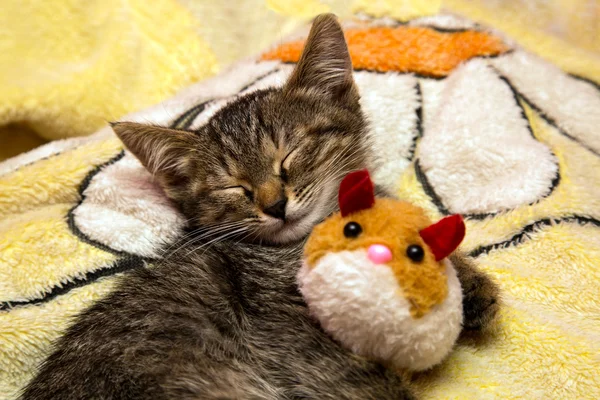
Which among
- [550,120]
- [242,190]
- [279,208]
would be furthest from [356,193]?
[550,120]

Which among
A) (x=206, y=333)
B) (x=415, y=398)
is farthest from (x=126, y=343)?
(x=415, y=398)

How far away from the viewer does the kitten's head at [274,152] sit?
122 centimetres

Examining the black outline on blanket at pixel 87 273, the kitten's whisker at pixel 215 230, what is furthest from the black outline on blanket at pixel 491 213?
the black outline on blanket at pixel 87 273

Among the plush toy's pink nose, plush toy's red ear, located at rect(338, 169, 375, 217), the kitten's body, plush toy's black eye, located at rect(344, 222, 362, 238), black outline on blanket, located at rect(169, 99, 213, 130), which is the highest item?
plush toy's red ear, located at rect(338, 169, 375, 217)

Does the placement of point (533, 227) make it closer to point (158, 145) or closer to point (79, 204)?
point (158, 145)

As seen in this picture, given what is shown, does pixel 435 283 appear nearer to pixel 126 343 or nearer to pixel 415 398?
pixel 415 398

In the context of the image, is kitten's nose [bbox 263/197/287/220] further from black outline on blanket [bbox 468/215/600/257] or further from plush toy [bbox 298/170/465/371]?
black outline on blanket [bbox 468/215/600/257]

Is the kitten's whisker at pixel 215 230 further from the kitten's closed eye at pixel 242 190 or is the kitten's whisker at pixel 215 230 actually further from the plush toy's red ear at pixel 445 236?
the plush toy's red ear at pixel 445 236

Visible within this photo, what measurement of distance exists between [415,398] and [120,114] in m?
1.79

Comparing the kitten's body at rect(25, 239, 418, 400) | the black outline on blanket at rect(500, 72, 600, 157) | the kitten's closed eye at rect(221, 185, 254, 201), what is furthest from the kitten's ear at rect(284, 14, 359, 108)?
the black outline on blanket at rect(500, 72, 600, 157)

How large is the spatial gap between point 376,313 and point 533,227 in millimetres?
759

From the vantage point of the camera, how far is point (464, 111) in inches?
67.4

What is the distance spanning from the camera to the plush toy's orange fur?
83cm

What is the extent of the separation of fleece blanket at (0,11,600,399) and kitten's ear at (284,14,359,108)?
0.35 meters
